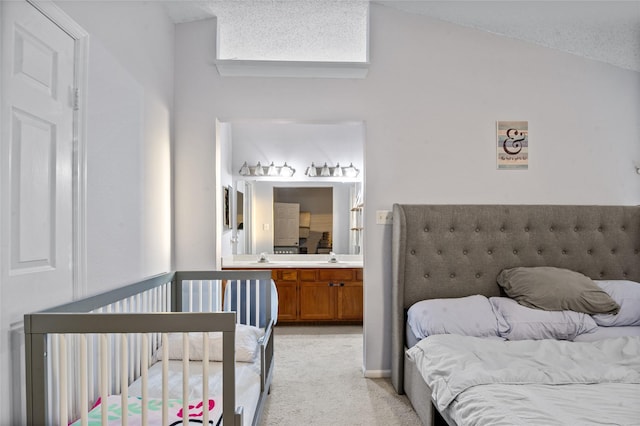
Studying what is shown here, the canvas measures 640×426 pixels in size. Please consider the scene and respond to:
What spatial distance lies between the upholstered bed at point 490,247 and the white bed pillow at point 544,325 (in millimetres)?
401

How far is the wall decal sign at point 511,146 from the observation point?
2.84 metres

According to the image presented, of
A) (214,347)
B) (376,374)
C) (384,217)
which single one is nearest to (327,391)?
(376,374)

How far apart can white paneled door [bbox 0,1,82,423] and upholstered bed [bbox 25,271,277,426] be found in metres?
0.10

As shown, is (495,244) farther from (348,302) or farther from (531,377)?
(348,302)

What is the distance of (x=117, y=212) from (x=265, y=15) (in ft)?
5.54

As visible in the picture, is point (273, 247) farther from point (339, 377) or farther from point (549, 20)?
point (549, 20)

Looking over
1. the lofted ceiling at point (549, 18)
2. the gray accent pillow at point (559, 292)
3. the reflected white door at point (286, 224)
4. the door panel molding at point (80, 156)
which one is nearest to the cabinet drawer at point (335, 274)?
the reflected white door at point (286, 224)

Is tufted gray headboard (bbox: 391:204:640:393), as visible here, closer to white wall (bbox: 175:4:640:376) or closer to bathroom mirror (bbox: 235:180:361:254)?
white wall (bbox: 175:4:640:376)

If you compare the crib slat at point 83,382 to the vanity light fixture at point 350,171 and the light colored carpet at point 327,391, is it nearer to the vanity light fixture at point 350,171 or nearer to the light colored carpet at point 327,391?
the light colored carpet at point 327,391

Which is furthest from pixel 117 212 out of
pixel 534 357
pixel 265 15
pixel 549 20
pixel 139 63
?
pixel 549 20

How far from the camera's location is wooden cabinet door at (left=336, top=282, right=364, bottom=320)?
4207 millimetres

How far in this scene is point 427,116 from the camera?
9.35 ft

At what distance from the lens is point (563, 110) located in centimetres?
287

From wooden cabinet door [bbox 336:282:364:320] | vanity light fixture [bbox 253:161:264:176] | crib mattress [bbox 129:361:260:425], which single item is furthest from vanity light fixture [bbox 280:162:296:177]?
crib mattress [bbox 129:361:260:425]
